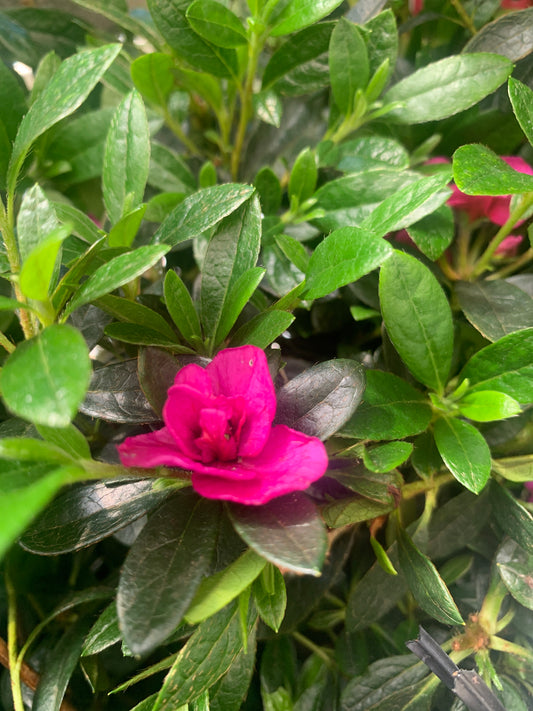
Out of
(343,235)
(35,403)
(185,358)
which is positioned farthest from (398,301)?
(35,403)

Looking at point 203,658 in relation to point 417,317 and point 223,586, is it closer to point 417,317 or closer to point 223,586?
point 223,586

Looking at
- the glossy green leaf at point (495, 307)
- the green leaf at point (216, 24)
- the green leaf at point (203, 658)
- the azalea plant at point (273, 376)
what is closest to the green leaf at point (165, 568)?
the azalea plant at point (273, 376)

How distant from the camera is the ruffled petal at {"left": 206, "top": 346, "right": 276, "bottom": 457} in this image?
15.8 inches

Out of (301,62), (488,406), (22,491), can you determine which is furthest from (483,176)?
(22,491)

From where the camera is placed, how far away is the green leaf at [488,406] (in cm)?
44

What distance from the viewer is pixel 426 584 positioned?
50 cm

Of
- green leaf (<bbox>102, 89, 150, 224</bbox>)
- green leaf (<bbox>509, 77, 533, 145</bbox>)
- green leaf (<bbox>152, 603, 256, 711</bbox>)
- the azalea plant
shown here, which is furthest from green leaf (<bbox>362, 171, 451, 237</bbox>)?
green leaf (<bbox>152, 603, 256, 711</bbox>)

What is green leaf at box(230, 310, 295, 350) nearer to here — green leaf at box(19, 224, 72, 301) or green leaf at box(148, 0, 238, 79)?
green leaf at box(19, 224, 72, 301)

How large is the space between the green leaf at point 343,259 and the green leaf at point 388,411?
9 cm

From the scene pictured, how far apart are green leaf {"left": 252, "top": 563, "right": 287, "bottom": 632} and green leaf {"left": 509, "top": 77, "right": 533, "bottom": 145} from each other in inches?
16.3

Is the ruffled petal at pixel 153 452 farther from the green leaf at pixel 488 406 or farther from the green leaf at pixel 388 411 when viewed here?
the green leaf at pixel 488 406

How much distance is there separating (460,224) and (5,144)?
0.49 m

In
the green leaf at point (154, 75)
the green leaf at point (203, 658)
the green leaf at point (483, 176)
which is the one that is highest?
the green leaf at point (154, 75)

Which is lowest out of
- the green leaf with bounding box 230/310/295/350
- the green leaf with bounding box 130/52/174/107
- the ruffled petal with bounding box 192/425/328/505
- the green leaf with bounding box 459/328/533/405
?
the green leaf with bounding box 459/328/533/405
